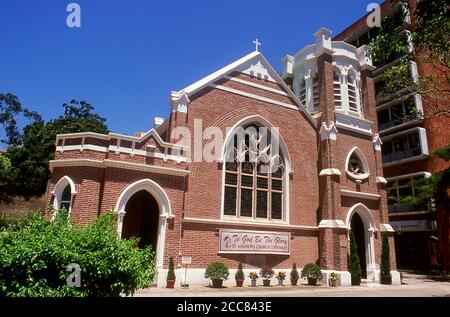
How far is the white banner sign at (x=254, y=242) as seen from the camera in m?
17.7

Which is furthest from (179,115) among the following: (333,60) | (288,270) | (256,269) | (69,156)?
(333,60)

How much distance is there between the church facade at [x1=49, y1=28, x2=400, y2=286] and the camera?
15.4 metres

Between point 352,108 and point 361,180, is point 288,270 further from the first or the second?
point 352,108

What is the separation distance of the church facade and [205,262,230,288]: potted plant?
1.80ft

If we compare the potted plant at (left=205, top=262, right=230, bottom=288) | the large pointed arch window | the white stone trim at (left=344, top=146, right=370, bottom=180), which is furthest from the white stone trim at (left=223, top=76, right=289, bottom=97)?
the potted plant at (left=205, top=262, right=230, bottom=288)

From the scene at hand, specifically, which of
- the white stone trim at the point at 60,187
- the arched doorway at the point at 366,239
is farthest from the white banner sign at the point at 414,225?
the white stone trim at the point at 60,187

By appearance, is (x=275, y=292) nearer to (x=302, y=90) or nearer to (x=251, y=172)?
(x=251, y=172)

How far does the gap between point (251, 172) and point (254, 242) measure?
3.90m

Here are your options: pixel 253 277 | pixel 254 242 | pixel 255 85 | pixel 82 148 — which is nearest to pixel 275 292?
pixel 253 277

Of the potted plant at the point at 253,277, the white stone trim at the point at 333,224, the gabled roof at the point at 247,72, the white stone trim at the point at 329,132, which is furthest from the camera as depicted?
the white stone trim at the point at 329,132

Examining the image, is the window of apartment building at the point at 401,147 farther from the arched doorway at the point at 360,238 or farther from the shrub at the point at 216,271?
the shrub at the point at 216,271

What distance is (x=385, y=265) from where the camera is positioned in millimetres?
20953

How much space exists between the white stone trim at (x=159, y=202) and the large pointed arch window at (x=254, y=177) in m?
3.75
